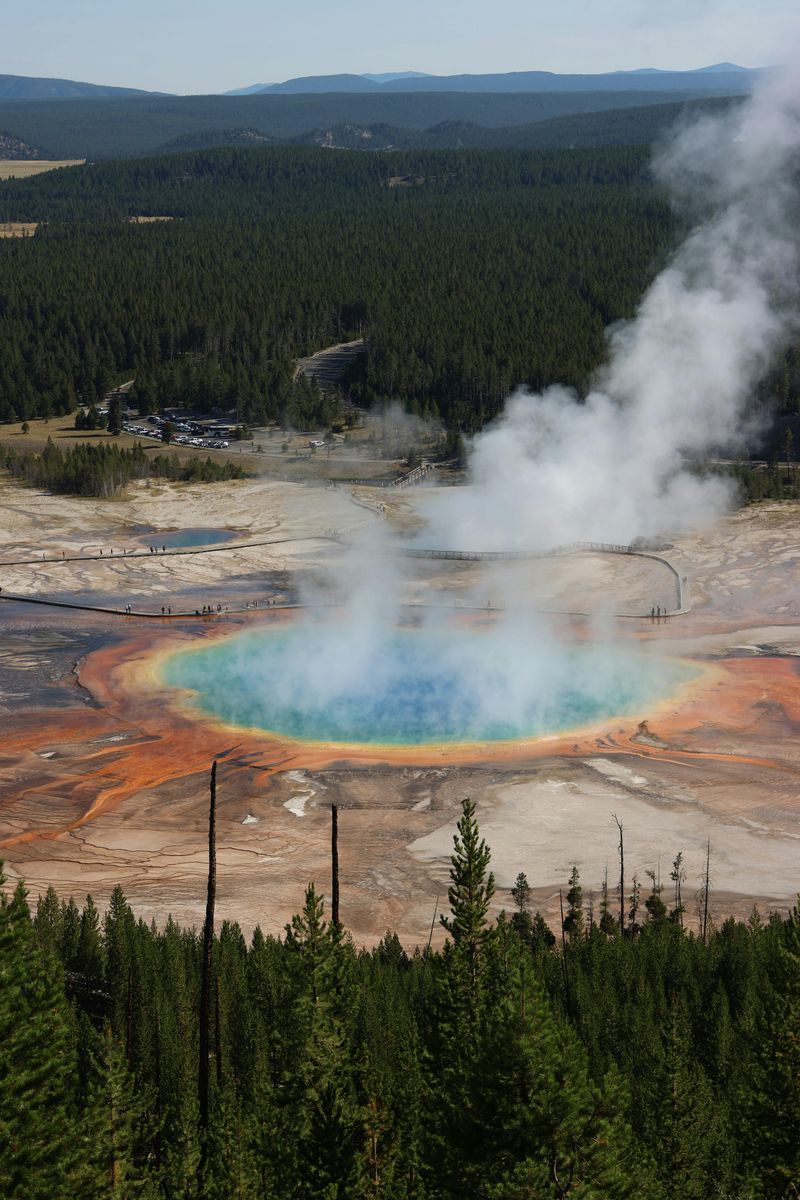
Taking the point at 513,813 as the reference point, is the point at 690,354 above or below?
above

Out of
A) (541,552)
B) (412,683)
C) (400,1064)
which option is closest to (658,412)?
(541,552)

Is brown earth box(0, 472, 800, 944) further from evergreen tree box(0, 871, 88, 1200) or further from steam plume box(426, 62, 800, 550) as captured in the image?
evergreen tree box(0, 871, 88, 1200)

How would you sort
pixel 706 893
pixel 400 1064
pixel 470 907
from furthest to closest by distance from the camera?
pixel 706 893
pixel 400 1064
pixel 470 907

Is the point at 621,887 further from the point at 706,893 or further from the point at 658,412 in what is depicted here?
the point at 658,412

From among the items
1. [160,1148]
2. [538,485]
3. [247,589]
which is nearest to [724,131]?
[538,485]

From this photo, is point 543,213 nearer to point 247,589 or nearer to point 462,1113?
point 247,589

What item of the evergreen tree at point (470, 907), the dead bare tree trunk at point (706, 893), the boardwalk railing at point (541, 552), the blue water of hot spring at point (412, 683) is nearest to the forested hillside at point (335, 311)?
the boardwalk railing at point (541, 552)
